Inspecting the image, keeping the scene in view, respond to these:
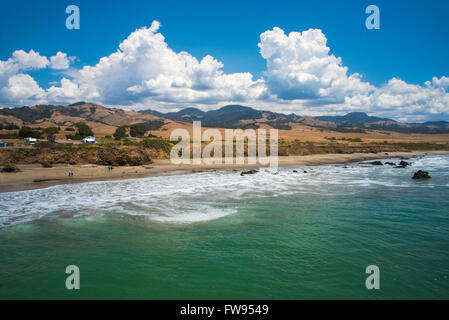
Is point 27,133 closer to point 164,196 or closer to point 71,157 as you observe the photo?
point 71,157

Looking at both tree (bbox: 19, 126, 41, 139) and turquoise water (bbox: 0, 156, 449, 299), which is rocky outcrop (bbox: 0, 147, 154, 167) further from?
tree (bbox: 19, 126, 41, 139)

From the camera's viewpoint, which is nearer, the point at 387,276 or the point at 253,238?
the point at 387,276

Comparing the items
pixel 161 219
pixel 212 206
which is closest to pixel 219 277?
pixel 161 219
